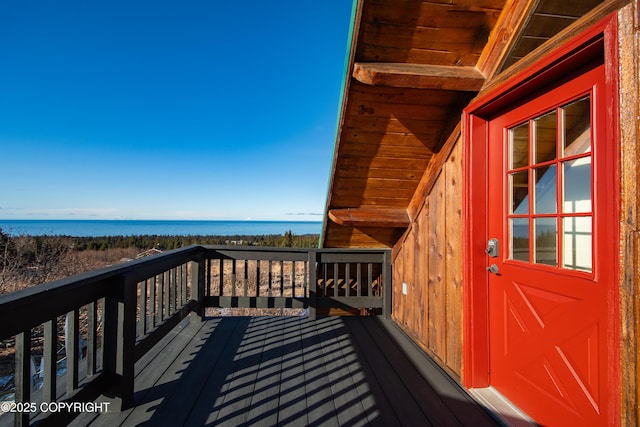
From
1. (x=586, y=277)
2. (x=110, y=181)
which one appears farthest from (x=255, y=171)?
(x=586, y=277)

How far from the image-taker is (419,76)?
166 cm

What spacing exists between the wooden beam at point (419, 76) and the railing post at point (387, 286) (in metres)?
2.02

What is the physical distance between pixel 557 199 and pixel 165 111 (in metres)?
11.0

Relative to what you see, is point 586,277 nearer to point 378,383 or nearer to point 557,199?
point 557,199

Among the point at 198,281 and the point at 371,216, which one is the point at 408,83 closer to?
the point at 371,216

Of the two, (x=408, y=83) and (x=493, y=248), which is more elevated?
(x=408, y=83)

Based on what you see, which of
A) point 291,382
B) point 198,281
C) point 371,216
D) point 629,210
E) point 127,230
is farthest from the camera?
point 127,230

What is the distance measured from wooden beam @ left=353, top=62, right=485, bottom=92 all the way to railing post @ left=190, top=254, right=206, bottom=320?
2420mm

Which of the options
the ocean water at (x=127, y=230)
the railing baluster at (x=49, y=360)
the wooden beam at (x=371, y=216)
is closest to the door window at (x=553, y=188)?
the wooden beam at (x=371, y=216)

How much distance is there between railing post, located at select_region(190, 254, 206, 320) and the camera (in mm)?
2953

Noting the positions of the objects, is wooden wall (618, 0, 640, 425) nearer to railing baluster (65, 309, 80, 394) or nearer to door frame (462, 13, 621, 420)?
door frame (462, 13, 621, 420)

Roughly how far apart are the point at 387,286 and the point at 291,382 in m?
1.71

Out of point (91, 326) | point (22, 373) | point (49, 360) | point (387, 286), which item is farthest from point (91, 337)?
point (387, 286)

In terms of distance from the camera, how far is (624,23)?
3.01ft
